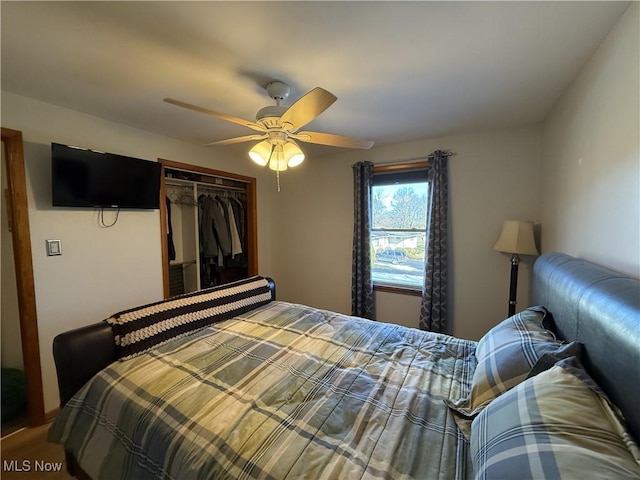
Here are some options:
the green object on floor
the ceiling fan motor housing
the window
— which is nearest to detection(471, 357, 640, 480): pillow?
the ceiling fan motor housing

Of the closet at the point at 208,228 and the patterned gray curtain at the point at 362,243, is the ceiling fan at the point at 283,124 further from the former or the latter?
the closet at the point at 208,228

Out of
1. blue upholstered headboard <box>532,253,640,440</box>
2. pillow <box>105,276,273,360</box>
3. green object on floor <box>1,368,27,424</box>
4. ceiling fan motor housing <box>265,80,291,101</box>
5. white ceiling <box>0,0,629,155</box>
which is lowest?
green object on floor <box>1,368,27,424</box>

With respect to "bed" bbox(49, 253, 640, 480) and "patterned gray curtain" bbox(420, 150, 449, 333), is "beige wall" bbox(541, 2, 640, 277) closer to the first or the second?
"bed" bbox(49, 253, 640, 480)

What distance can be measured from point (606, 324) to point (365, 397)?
2.85 feet

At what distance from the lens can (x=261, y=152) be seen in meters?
1.72

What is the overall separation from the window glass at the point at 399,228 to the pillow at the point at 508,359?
1.67 m

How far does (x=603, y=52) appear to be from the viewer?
4.08 ft

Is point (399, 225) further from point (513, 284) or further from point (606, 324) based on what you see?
point (606, 324)

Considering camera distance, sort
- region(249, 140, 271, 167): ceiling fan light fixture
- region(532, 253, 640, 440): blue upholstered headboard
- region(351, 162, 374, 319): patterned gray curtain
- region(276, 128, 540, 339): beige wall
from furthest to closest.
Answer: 1. region(351, 162, 374, 319): patterned gray curtain
2. region(276, 128, 540, 339): beige wall
3. region(249, 140, 271, 167): ceiling fan light fixture
4. region(532, 253, 640, 440): blue upholstered headboard

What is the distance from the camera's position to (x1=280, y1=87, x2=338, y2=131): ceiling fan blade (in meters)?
1.17

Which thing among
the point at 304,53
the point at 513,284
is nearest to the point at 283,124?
the point at 304,53

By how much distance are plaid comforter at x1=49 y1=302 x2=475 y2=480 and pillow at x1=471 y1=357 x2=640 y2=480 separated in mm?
171

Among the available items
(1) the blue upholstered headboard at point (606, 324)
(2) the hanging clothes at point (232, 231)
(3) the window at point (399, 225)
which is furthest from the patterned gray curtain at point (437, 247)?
(2) the hanging clothes at point (232, 231)

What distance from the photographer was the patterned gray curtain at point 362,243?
298 cm
